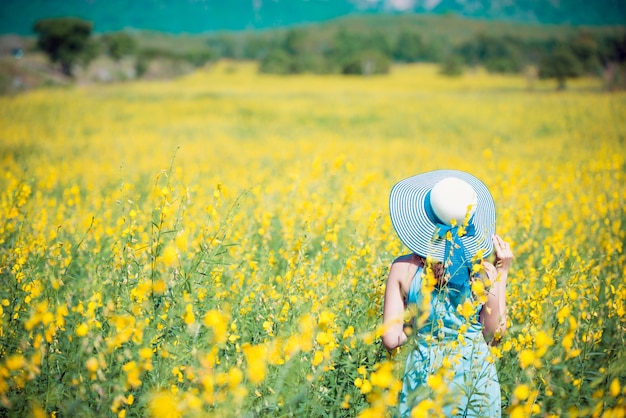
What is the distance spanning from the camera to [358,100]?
78.0 ft

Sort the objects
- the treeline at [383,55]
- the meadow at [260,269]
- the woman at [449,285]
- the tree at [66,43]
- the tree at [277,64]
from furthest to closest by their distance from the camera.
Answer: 1. the tree at [277,64]
2. the tree at [66,43]
3. the treeline at [383,55]
4. the woman at [449,285]
5. the meadow at [260,269]

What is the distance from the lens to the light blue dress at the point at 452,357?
1.94 m

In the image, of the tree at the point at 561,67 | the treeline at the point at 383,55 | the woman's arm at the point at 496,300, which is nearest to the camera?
the woman's arm at the point at 496,300

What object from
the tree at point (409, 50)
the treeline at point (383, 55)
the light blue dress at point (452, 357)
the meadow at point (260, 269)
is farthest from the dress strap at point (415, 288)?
the tree at point (409, 50)

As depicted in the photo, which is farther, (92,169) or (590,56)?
(590,56)

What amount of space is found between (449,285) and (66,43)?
52.6 metres

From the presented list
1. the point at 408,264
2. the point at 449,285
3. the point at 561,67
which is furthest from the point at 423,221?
the point at 561,67

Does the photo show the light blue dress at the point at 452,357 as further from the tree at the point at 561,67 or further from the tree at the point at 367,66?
the tree at the point at 367,66

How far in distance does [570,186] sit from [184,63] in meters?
53.9

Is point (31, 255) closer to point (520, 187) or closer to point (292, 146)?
point (520, 187)

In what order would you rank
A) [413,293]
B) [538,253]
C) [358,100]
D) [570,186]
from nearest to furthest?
1. [413,293]
2. [538,253]
3. [570,186]
4. [358,100]

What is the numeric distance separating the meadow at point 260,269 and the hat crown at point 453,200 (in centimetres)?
55

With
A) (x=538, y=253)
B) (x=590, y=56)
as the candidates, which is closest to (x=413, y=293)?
(x=538, y=253)

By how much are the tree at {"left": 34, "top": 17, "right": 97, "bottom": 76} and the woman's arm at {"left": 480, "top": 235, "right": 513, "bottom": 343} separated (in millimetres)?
50226
